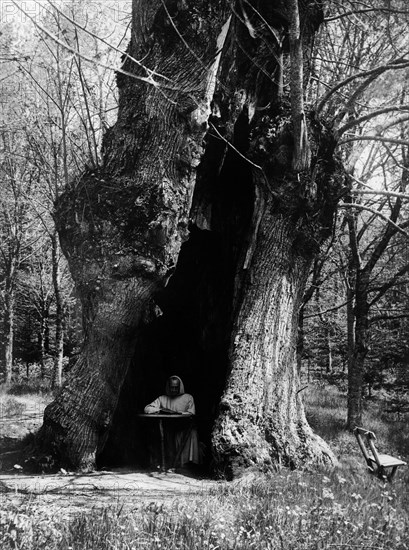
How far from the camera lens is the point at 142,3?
7.63 metres

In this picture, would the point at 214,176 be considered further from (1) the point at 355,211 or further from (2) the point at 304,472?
(1) the point at 355,211

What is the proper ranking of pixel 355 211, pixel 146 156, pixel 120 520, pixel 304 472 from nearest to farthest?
pixel 120 520
pixel 304 472
pixel 146 156
pixel 355 211

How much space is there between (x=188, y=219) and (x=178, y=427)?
323 centimetres

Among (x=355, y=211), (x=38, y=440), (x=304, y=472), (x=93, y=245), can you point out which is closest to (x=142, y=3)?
(x=93, y=245)

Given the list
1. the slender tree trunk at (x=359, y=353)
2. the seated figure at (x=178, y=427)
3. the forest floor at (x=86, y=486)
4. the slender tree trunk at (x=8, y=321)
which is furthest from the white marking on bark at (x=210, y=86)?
the slender tree trunk at (x=8, y=321)

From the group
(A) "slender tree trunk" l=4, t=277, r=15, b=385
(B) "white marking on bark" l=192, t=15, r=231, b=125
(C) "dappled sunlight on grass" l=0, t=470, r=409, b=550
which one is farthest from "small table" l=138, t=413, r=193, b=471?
(A) "slender tree trunk" l=4, t=277, r=15, b=385

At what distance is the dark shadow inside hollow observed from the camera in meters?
8.85

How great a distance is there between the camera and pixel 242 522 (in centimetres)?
438

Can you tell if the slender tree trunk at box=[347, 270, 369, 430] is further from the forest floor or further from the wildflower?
the wildflower

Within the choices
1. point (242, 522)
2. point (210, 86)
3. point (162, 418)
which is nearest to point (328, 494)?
point (242, 522)

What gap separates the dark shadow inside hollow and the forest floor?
4.15ft

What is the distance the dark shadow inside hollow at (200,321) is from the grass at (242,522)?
8.84ft

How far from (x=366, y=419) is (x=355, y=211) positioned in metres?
5.29

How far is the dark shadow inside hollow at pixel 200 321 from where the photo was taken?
29.0 feet
